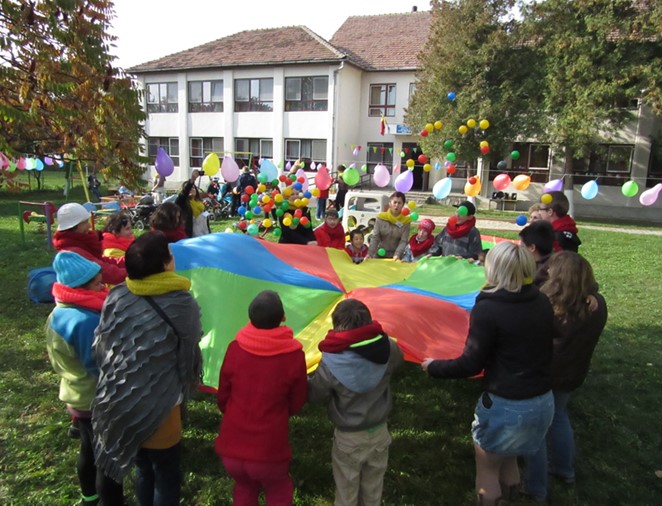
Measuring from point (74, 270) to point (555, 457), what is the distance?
3.02 metres

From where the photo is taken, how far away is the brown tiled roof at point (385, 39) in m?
21.6

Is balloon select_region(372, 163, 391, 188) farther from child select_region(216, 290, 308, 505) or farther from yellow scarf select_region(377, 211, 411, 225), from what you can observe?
child select_region(216, 290, 308, 505)

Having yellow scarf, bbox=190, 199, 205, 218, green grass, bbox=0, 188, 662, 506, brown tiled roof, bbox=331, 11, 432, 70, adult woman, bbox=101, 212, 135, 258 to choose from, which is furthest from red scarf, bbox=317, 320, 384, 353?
brown tiled roof, bbox=331, 11, 432, 70

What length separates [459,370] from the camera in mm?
2361

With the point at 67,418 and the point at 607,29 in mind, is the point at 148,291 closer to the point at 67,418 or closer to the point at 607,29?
the point at 67,418

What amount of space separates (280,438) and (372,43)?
23.6 metres

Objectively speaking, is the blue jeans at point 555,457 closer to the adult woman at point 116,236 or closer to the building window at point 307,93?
the adult woman at point 116,236

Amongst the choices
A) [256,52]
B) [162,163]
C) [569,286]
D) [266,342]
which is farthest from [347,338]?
[256,52]

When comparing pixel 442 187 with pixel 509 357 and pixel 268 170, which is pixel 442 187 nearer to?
pixel 268 170

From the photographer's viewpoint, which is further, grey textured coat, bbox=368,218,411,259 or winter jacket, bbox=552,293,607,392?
grey textured coat, bbox=368,218,411,259

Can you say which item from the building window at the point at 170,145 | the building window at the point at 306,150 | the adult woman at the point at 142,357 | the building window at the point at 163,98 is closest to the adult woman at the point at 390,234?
the adult woman at the point at 142,357

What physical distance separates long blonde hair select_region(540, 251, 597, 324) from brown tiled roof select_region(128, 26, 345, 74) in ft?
62.9

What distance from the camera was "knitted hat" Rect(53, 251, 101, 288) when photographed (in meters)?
2.40

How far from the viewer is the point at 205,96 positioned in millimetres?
23250
